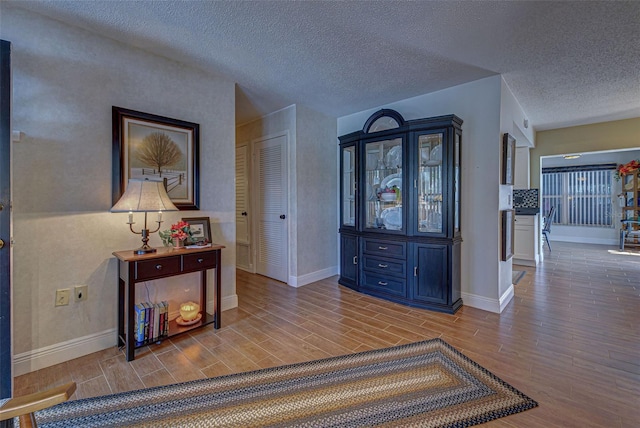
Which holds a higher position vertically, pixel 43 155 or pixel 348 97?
pixel 348 97

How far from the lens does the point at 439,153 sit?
121 inches

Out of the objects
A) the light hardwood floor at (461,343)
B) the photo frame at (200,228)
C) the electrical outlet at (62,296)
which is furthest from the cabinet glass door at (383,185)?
the electrical outlet at (62,296)

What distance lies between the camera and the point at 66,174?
2.08m

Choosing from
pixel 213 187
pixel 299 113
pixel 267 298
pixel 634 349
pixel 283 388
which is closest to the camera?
pixel 283 388

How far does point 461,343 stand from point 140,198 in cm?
276

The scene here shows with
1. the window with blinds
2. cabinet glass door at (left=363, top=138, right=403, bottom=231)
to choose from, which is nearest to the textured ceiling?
cabinet glass door at (left=363, top=138, right=403, bottom=231)

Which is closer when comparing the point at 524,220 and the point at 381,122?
the point at 381,122

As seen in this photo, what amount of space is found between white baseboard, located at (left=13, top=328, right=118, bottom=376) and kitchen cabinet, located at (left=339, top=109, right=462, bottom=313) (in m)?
2.59

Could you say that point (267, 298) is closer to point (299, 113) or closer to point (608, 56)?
point (299, 113)

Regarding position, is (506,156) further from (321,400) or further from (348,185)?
(321,400)

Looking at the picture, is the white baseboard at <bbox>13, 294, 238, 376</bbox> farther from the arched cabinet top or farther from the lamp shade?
the arched cabinet top

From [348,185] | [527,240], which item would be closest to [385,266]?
[348,185]

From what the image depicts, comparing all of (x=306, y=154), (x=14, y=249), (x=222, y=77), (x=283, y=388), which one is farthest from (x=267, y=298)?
(x=222, y=77)

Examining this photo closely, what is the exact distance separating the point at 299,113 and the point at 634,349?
13.1 feet
